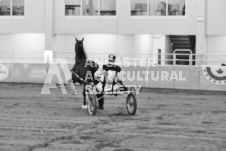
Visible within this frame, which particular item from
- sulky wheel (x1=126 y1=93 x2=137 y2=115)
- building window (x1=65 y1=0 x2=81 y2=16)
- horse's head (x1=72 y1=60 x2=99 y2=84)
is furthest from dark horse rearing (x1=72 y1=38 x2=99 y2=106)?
building window (x1=65 y1=0 x2=81 y2=16)

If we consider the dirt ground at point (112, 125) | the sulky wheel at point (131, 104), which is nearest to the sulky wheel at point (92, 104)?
the dirt ground at point (112, 125)

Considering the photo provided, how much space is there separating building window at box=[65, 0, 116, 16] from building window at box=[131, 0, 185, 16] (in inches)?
61.1

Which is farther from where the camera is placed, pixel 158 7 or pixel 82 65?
pixel 158 7

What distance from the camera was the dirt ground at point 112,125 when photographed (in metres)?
11.5

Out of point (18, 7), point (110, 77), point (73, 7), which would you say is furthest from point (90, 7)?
point (110, 77)

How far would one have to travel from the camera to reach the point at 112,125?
14.7 metres

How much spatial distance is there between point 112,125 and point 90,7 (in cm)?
2663

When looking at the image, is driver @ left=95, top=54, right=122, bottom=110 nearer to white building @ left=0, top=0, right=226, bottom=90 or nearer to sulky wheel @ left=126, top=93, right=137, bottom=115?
sulky wheel @ left=126, top=93, right=137, bottom=115

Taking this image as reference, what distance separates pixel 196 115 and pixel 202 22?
2160 cm

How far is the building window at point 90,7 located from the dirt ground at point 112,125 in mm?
17751

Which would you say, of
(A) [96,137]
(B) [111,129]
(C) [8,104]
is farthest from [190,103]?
(A) [96,137]

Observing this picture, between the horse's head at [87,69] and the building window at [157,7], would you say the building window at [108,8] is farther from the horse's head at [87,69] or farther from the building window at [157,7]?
the horse's head at [87,69]

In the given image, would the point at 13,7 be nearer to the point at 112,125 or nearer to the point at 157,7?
the point at 157,7

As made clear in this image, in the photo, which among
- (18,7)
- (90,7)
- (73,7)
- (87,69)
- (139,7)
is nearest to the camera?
(87,69)
